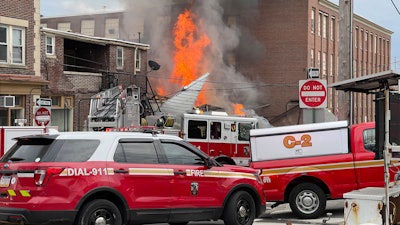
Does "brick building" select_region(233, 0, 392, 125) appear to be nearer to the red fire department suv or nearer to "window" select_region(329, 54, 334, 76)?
"window" select_region(329, 54, 334, 76)

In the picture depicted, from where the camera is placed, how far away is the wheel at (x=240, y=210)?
946 cm

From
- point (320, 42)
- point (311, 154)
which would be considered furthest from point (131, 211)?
point (320, 42)

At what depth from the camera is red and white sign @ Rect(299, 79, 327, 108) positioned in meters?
12.6

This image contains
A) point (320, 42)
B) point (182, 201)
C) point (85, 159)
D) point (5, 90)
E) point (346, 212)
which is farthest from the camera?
point (320, 42)

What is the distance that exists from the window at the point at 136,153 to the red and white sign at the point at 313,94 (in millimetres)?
4938

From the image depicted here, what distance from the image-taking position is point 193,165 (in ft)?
30.2

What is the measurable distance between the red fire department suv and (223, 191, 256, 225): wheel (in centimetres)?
2

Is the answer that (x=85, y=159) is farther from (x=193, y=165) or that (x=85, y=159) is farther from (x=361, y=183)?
(x=361, y=183)

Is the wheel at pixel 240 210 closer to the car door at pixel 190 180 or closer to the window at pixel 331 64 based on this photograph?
the car door at pixel 190 180

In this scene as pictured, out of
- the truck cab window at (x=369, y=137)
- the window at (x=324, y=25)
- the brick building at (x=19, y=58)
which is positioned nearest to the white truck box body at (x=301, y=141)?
the truck cab window at (x=369, y=137)

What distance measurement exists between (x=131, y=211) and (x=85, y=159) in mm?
1012

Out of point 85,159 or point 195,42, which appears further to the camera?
point 195,42

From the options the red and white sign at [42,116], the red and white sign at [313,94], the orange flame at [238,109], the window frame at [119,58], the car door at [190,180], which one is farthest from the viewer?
the orange flame at [238,109]

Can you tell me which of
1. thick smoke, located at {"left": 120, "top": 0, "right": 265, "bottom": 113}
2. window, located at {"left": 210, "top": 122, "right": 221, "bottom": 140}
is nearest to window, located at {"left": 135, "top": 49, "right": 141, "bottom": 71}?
thick smoke, located at {"left": 120, "top": 0, "right": 265, "bottom": 113}
